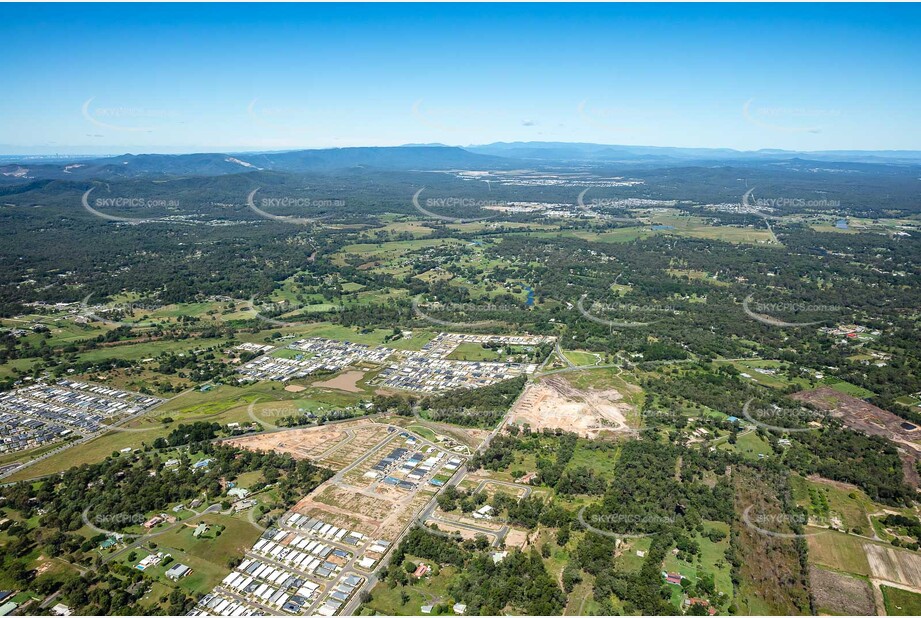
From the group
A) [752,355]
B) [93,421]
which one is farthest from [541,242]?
[93,421]

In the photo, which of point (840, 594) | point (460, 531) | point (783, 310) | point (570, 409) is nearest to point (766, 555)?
point (840, 594)

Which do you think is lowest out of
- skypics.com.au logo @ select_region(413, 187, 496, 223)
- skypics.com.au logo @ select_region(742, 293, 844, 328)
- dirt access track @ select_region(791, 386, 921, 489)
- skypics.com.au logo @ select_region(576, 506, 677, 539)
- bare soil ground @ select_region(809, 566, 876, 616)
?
bare soil ground @ select_region(809, 566, 876, 616)

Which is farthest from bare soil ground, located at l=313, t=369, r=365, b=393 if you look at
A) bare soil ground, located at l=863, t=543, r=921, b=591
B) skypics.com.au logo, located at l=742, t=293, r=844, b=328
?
skypics.com.au logo, located at l=742, t=293, r=844, b=328

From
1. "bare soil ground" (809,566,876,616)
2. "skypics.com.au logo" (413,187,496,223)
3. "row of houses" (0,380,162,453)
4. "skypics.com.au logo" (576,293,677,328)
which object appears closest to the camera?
"bare soil ground" (809,566,876,616)

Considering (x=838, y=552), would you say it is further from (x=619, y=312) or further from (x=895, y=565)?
(x=619, y=312)

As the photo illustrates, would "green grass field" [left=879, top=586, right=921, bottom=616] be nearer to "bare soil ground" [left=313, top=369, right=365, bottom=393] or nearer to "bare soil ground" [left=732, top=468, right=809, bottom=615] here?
"bare soil ground" [left=732, top=468, right=809, bottom=615]

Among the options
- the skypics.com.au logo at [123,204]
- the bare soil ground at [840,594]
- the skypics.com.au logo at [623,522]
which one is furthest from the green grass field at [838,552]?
the skypics.com.au logo at [123,204]
